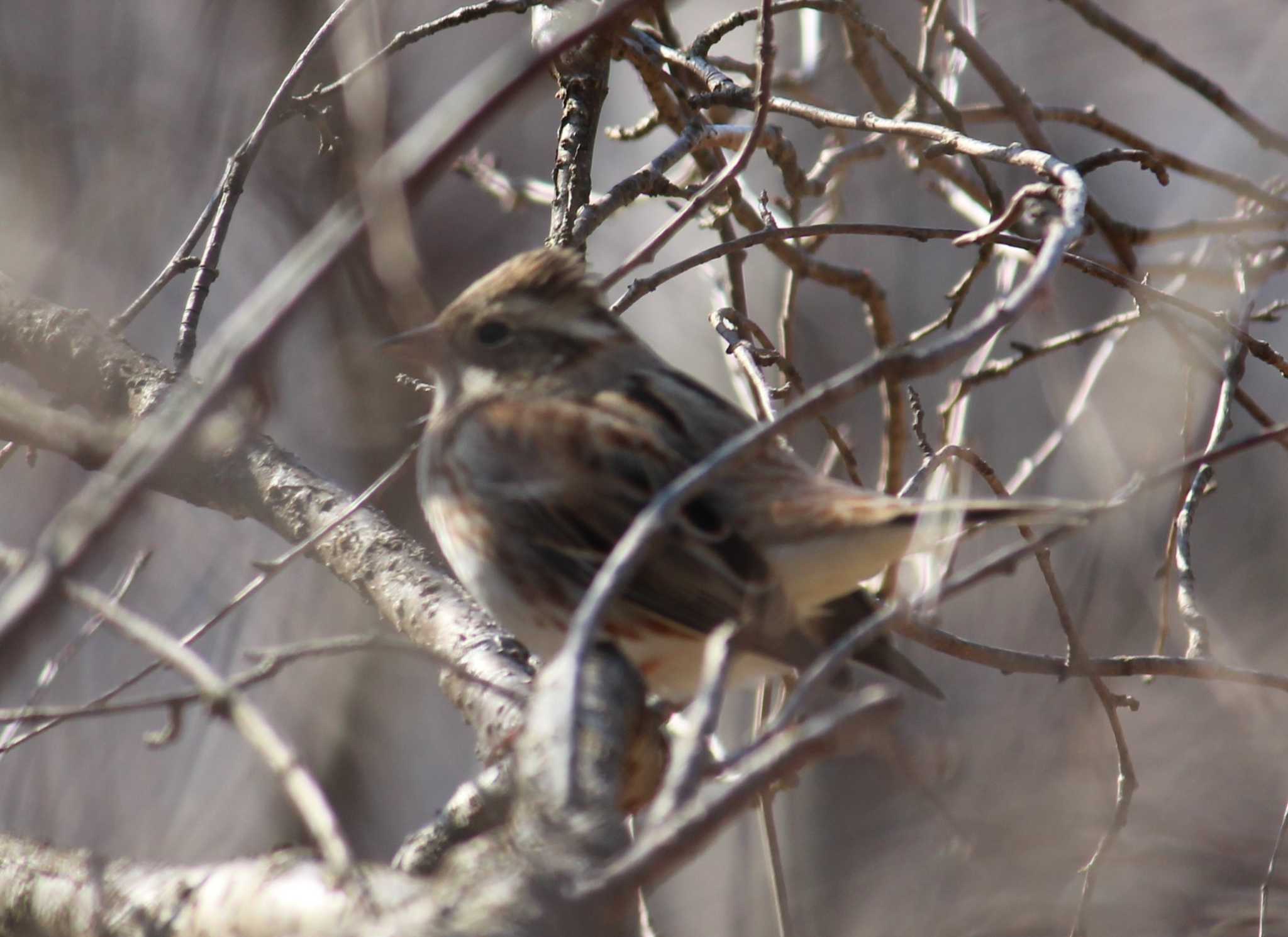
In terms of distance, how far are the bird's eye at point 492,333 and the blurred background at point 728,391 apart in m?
1.59

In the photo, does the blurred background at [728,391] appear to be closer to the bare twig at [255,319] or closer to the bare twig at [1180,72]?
the bare twig at [1180,72]

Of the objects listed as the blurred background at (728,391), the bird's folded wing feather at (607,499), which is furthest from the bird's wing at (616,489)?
the blurred background at (728,391)

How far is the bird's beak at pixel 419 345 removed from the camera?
3.35 m

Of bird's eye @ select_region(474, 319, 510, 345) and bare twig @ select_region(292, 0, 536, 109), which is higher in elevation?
bare twig @ select_region(292, 0, 536, 109)

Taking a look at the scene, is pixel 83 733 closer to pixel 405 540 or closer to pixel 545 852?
pixel 405 540

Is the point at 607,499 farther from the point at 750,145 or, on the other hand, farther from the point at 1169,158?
the point at 1169,158

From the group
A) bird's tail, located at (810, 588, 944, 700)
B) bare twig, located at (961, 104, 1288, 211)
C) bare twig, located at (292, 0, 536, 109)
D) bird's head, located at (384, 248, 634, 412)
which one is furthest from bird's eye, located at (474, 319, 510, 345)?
bare twig, located at (961, 104, 1288, 211)

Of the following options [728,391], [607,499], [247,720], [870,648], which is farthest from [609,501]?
[728,391]

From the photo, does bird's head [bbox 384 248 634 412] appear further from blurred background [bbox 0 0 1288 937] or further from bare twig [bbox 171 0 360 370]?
blurred background [bbox 0 0 1288 937]

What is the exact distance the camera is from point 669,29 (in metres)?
4.00

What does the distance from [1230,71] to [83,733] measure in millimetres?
6696

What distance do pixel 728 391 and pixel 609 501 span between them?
12.6 feet

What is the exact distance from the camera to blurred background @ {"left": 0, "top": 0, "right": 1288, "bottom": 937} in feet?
17.5

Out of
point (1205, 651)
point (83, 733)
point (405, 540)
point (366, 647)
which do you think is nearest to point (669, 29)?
point (405, 540)
